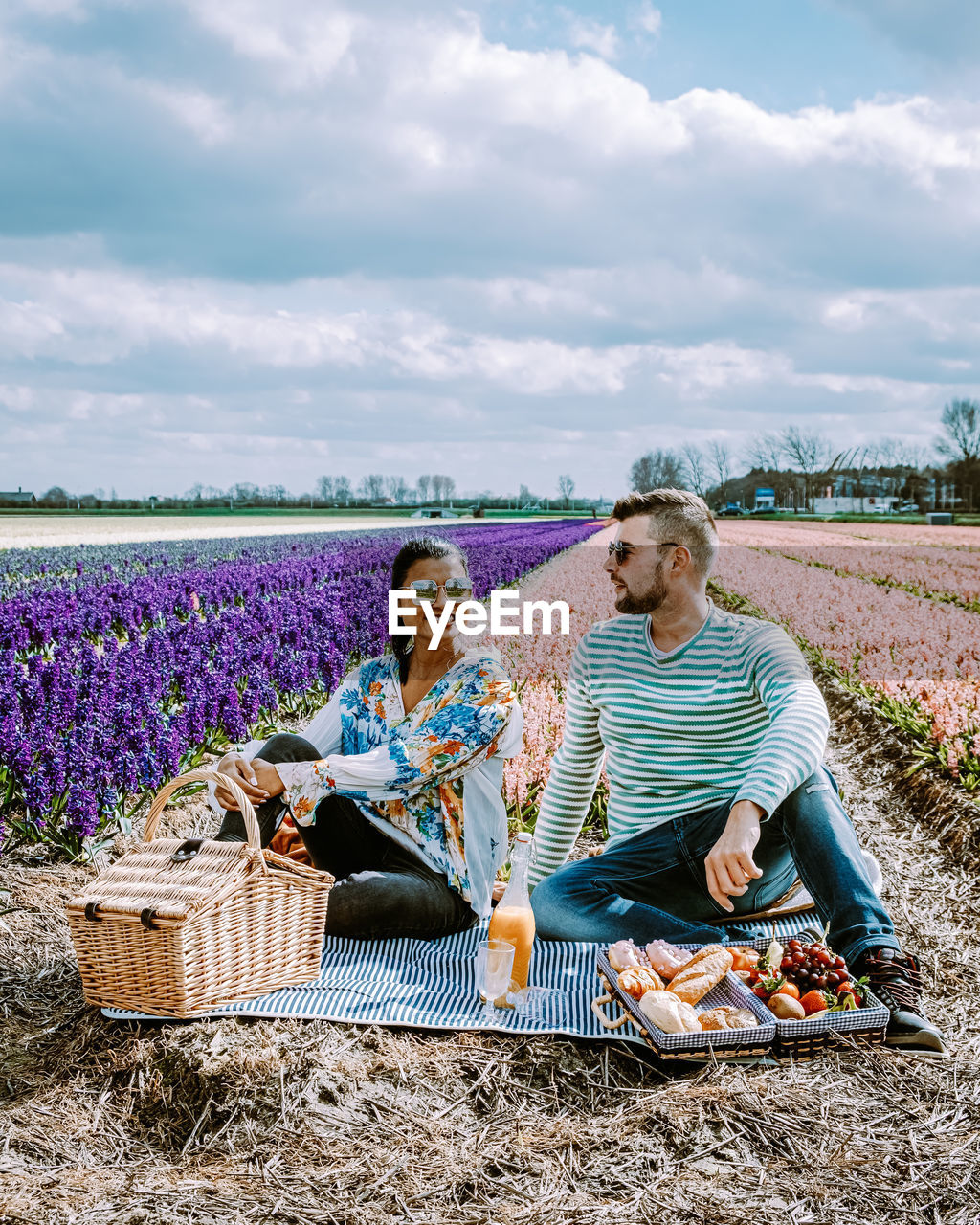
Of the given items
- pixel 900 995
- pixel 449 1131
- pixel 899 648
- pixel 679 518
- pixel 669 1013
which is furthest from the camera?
pixel 899 648

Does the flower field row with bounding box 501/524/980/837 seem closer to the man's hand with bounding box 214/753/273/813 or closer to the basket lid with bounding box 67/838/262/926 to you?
the man's hand with bounding box 214/753/273/813

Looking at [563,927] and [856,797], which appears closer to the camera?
[563,927]

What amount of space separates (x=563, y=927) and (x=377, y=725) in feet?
3.29

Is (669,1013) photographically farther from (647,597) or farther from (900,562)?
(900,562)

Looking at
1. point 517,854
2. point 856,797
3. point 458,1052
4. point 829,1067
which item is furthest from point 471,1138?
point 856,797

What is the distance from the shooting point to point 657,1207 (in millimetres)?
2465

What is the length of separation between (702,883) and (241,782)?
1.61m

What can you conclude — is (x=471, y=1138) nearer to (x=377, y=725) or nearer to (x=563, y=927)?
(x=563, y=927)

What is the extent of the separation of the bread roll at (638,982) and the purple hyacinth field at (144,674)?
2727 millimetres

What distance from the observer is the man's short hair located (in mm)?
3533

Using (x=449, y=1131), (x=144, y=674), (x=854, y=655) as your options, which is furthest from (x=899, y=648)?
(x=449, y=1131)

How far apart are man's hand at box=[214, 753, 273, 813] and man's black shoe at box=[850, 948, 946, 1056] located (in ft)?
6.42

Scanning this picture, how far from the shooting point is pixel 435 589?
3.44 meters

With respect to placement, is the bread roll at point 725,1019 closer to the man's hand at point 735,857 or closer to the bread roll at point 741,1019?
the bread roll at point 741,1019
